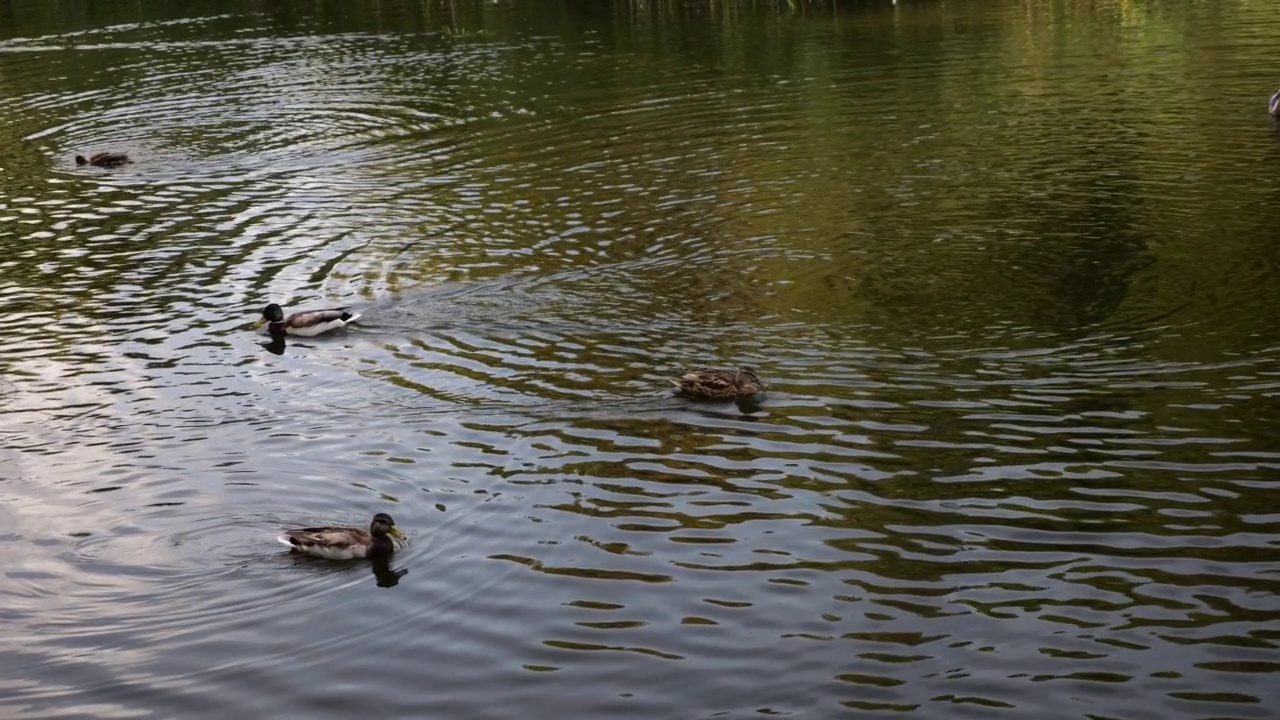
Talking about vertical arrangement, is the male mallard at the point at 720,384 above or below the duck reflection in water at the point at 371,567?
above

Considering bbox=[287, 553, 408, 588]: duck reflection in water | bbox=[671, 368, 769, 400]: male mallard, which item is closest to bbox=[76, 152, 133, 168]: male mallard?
bbox=[671, 368, 769, 400]: male mallard

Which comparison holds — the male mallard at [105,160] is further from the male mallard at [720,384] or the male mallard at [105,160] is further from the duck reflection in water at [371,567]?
the duck reflection in water at [371,567]

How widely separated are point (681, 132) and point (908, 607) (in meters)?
21.1

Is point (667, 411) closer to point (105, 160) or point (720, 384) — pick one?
point (720, 384)

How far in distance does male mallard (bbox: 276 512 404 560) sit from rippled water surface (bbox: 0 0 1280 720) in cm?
13

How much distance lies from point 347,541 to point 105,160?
21.2 meters

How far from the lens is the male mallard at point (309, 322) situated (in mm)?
19000

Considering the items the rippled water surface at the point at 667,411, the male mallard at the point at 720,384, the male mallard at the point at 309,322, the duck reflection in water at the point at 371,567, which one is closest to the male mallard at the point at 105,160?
the rippled water surface at the point at 667,411

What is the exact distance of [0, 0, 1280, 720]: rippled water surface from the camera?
10602mm

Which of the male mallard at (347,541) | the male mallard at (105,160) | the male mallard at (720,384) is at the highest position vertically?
the male mallard at (105,160)

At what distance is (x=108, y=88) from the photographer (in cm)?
4041

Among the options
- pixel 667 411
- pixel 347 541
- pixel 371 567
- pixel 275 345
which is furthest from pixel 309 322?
pixel 371 567

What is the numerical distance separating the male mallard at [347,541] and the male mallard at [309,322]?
6888mm

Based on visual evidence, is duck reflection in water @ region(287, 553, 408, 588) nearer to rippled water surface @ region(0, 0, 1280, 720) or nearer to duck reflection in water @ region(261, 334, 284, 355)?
rippled water surface @ region(0, 0, 1280, 720)
